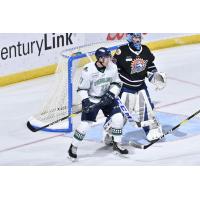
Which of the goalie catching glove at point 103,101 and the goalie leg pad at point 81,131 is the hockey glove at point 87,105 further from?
the goalie leg pad at point 81,131

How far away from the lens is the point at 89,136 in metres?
8.63

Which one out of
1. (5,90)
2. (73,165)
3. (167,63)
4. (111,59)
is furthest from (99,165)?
(167,63)

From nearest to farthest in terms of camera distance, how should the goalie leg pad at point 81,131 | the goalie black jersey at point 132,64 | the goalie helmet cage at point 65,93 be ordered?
1. the goalie leg pad at point 81,131
2. the goalie black jersey at point 132,64
3. the goalie helmet cage at point 65,93

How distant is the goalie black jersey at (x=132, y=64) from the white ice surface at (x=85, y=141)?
2.19 ft

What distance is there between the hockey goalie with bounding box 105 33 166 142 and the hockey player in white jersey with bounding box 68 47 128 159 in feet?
0.56

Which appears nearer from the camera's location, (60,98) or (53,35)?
(60,98)

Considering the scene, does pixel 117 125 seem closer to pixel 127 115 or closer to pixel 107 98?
pixel 127 115

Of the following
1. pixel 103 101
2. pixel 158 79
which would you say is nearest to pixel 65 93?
pixel 103 101

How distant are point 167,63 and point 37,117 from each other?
7.08 ft

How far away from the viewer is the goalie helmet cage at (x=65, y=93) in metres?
8.63

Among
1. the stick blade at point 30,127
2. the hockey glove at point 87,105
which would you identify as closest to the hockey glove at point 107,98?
the hockey glove at point 87,105

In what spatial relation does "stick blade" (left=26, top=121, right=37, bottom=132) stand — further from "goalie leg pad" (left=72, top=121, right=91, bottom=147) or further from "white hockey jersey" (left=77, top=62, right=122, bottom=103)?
"white hockey jersey" (left=77, top=62, right=122, bottom=103)

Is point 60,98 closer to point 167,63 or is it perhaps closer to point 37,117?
point 37,117

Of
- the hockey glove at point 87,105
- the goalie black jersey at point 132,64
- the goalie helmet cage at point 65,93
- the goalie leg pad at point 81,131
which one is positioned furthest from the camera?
the goalie helmet cage at point 65,93
